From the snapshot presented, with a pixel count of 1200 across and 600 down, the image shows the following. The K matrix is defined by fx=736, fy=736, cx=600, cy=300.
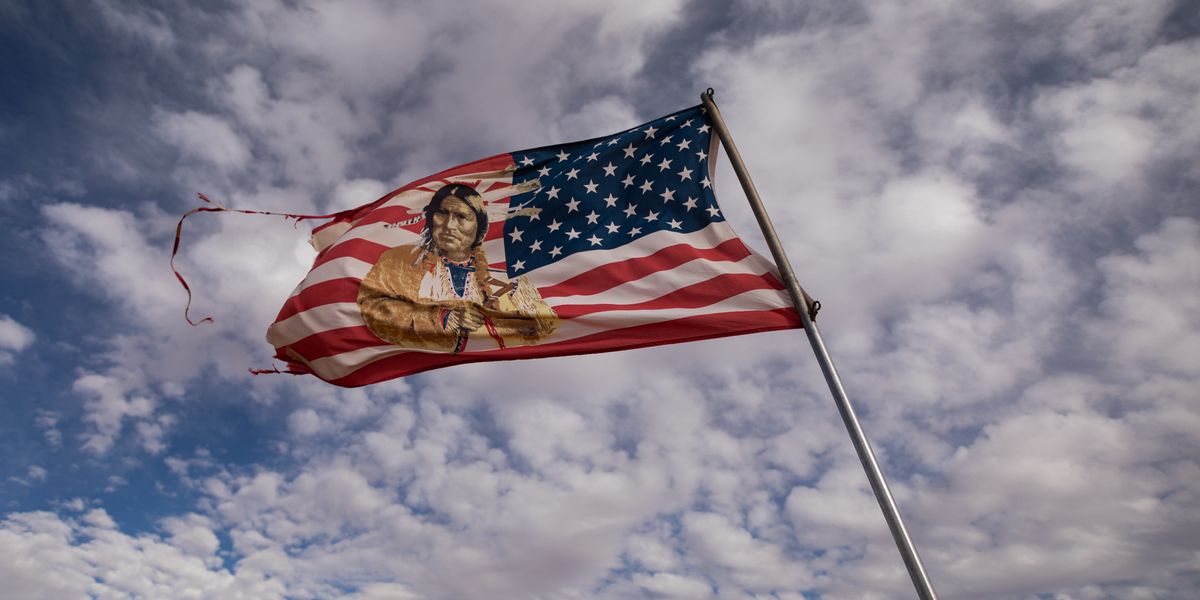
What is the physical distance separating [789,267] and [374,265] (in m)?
9.23

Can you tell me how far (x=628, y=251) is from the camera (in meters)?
14.7

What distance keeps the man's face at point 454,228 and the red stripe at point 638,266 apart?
8.60 feet

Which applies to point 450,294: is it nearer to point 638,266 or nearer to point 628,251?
point 628,251

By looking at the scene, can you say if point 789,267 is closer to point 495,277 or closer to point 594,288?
point 594,288

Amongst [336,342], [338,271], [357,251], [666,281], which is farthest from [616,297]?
[338,271]

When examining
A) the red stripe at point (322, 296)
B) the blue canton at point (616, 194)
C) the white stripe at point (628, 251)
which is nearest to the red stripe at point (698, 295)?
the white stripe at point (628, 251)

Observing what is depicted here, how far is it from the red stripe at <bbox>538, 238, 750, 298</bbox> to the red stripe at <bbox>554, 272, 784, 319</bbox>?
0.47 m

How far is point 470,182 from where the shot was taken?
1753 centimetres

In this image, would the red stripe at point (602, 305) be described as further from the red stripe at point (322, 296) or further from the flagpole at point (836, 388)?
the flagpole at point (836, 388)

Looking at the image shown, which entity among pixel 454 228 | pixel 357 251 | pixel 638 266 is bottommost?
pixel 638 266

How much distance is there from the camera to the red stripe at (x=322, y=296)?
1575 cm

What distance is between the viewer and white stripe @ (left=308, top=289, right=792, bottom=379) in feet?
41.2

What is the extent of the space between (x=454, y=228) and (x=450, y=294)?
82.9 inches

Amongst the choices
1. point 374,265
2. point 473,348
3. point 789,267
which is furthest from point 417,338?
point 789,267
